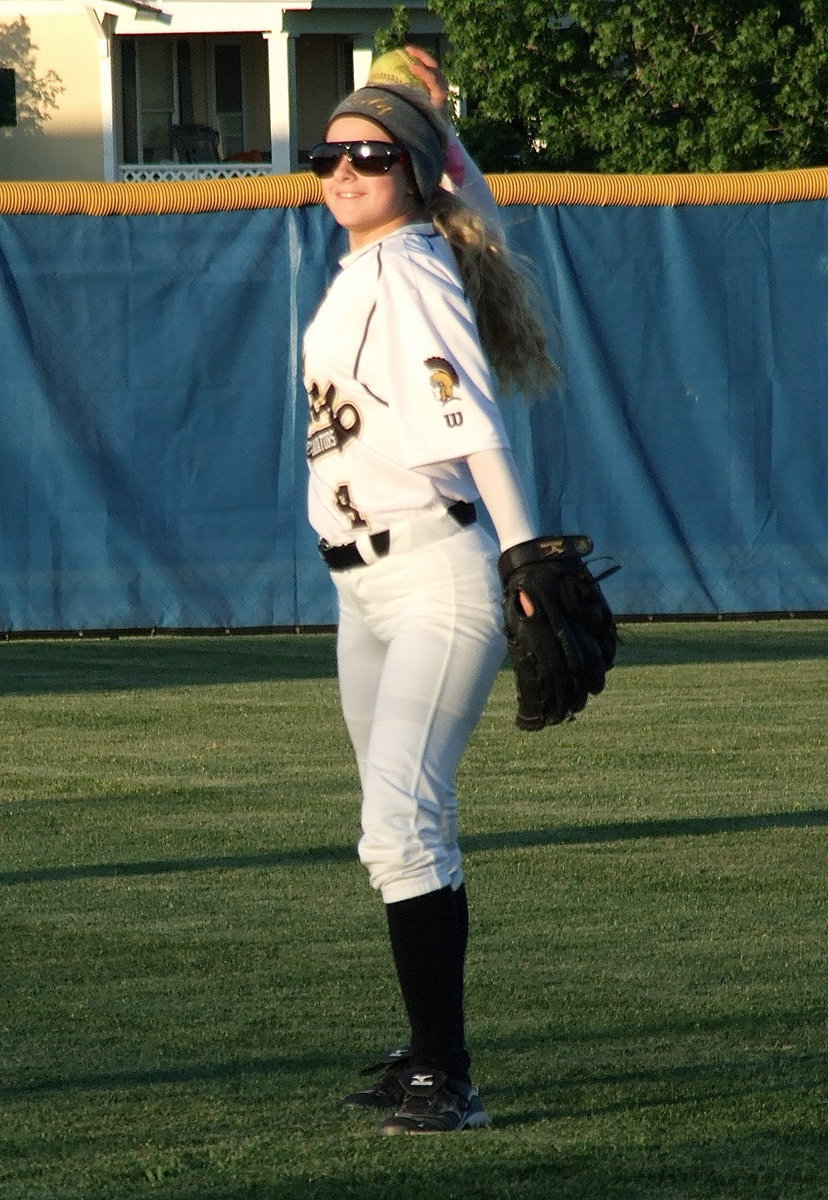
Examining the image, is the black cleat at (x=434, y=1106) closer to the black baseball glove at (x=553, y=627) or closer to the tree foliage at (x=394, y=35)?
the black baseball glove at (x=553, y=627)

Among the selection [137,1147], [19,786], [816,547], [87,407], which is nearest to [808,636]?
[816,547]

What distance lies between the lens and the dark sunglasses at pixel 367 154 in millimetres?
3809

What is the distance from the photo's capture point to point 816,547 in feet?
40.2

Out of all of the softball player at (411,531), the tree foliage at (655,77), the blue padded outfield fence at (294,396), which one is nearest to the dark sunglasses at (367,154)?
the softball player at (411,531)

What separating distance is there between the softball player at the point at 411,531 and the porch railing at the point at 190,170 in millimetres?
29486

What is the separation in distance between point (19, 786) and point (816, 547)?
6.23m

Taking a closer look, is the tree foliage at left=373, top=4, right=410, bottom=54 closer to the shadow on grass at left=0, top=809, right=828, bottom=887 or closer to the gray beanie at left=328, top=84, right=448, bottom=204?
the shadow on grass at left=0, top=809, right=828, bottom=887

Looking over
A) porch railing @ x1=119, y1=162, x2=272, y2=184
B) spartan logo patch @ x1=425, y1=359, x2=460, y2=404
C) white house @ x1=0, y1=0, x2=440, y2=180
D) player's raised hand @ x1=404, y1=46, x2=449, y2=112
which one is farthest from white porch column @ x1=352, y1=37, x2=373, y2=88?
spartan logo patch @ x1=425, y1=359, x2=460, y2=404

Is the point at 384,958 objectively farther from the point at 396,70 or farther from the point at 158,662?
the point at 158,662

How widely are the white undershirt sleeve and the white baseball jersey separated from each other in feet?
0.07

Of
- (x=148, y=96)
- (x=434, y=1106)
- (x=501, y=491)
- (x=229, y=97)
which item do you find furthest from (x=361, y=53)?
(x=434, y=1106)

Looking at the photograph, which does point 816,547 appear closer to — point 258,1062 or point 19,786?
point 19,786

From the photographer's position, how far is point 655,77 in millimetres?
25391

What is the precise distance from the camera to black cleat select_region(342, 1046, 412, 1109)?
12.3 ft
